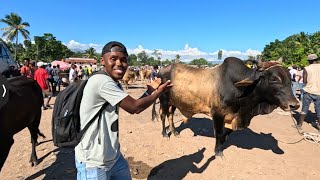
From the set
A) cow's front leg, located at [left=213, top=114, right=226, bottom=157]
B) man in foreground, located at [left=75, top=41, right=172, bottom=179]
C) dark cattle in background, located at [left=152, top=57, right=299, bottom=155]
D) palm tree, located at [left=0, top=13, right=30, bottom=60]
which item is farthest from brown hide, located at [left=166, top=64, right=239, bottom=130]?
palm tree, located at [left=0, top=13, right=30, bottom=60]

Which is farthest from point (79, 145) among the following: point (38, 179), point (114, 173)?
point (38, 179)

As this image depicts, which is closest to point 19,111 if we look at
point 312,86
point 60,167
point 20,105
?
point 20,105

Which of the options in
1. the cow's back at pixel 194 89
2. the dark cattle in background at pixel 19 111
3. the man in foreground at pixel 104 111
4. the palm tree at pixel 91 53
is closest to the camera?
the man in foreground at pixel 104 111

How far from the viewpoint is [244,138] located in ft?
22.2

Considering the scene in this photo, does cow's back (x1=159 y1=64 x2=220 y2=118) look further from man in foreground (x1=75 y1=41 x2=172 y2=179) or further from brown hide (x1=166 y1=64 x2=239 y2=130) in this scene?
man in foreground (x1=75 y1=41 x2=172 y2=179)

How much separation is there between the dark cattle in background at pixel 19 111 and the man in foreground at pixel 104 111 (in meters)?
1.91

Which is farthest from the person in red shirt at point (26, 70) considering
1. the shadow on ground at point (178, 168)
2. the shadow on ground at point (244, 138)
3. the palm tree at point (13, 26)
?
the palm tree at point (13, 26)

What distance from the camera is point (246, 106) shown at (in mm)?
5238

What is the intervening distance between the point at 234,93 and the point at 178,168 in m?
1.64

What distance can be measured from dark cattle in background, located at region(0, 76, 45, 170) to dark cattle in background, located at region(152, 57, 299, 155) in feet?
9.41

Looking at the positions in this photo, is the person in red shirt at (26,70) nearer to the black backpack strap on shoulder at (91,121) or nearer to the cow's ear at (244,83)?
the cow's ear at (244,83)

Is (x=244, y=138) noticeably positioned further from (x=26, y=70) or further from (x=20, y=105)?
(x=26, y=70)

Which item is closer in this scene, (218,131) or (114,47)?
(114,47)

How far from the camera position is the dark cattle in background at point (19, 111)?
12.7 feet
